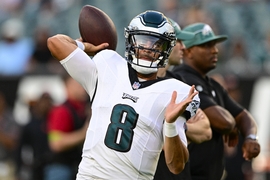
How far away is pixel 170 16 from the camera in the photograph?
12.0 metres

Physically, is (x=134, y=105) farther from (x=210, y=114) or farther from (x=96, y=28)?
(x=210, y=114)

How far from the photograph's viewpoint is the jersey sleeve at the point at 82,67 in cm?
424

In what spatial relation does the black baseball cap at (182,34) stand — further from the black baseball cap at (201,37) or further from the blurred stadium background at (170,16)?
the blurred stadium background at (170,16)

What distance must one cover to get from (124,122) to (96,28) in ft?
2.85

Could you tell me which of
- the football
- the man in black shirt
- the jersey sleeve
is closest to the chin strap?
the jersey sleeve

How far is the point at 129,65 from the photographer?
435 cm

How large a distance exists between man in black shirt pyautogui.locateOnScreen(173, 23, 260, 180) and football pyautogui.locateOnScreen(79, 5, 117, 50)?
2.64 feet

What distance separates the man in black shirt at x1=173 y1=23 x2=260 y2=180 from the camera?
5.20 metres

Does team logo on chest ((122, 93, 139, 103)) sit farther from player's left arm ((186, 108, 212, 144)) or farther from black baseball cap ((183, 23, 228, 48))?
black baseball cap ((183, 23, 228, 48))

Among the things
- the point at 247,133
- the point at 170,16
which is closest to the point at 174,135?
the point at 247,133

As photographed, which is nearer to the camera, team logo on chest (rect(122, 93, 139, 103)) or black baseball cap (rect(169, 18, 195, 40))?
team logo on chest (rect(122, 93, 139, 103))

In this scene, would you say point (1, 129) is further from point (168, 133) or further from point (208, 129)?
point (168, 133)

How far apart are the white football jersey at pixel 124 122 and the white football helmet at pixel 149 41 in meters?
0.10

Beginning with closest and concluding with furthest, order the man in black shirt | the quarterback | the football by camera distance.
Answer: the quarterback < the football < the man in black shirt
